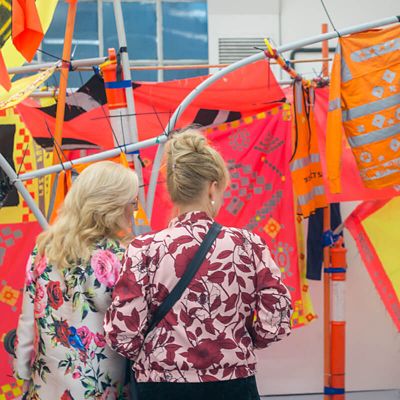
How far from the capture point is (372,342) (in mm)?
4254

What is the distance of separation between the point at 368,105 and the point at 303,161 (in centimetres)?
51

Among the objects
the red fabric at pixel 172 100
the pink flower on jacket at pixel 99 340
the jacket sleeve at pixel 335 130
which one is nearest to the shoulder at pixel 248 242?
the pink flower on jacket at pixel 99 340

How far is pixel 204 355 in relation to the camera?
1756 mm

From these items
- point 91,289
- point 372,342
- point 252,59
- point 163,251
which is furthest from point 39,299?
point 372,342

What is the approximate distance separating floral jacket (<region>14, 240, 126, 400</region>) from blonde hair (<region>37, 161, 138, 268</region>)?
0.03 metres

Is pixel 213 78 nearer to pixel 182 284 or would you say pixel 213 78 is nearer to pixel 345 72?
pixel 345 72

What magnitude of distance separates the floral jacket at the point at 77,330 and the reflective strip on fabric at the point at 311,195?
1.79 m

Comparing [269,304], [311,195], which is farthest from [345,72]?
[269,304]

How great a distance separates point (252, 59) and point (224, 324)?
1.48 m

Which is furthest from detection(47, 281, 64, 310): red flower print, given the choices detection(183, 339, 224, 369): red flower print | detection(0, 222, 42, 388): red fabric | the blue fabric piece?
the blue fabric piece

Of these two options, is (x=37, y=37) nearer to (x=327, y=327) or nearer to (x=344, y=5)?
(x=327, y=327)

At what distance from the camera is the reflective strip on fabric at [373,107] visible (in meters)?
3.27

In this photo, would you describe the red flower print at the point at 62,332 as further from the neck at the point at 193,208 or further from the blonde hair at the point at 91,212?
the neck at the point at 193,208

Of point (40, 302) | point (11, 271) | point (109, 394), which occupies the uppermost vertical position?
point (11, 271)
